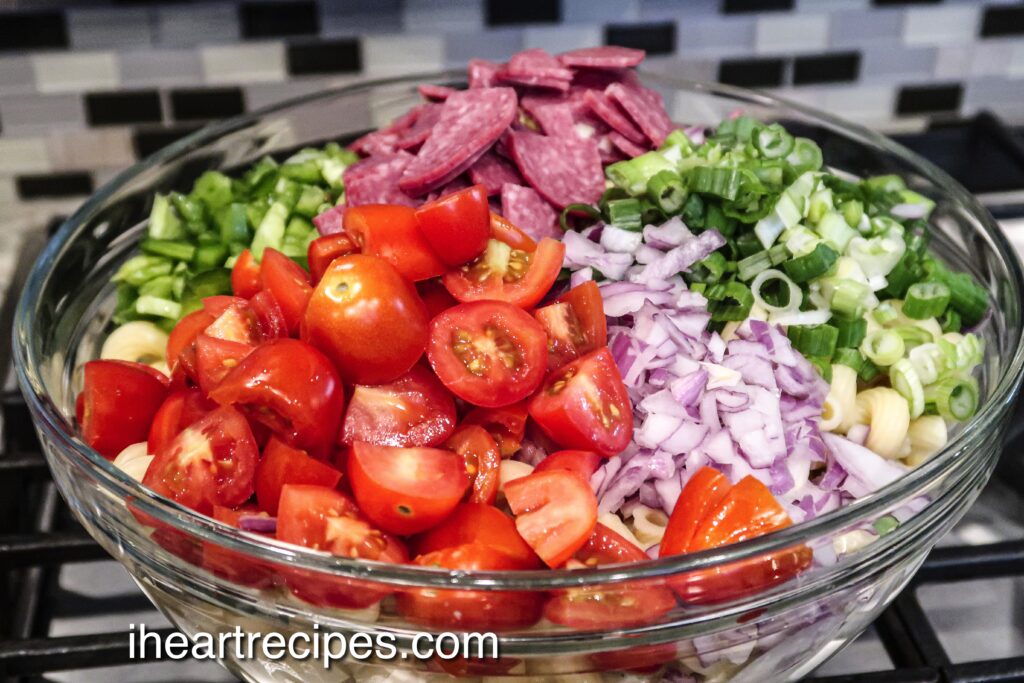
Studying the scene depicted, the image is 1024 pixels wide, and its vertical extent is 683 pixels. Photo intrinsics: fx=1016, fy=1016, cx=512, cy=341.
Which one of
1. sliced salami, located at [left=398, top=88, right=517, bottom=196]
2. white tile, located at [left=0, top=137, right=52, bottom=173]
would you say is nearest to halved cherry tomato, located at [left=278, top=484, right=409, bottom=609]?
sliced salami, located at [left=398, top=88, right=517, bottom=196]

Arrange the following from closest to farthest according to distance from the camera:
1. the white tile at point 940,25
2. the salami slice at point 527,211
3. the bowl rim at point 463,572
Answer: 1. the bowl rim at point 463,572
2. the salami slice at point 527,211
3. the white tile at point 940,25

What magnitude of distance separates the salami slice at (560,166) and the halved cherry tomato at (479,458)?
0.38 metres

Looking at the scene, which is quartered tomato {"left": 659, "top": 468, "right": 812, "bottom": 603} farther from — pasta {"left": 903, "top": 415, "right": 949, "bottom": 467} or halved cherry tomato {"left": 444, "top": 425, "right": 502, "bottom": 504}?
pasta {"left": 903, "top": 415, "right": 949, "bottom": 467}

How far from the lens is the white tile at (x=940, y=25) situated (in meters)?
1.88

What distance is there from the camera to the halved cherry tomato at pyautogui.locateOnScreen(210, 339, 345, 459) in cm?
90

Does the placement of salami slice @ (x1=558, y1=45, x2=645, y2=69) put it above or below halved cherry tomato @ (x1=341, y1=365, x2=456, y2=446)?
above

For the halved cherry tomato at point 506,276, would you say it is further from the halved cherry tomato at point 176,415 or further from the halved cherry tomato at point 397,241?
the halved cherry tomato at point 176,415

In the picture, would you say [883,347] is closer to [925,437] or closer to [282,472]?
[925,437]

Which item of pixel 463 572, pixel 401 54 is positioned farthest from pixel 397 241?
pixel 401 54

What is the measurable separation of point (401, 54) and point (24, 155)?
2.35 ft

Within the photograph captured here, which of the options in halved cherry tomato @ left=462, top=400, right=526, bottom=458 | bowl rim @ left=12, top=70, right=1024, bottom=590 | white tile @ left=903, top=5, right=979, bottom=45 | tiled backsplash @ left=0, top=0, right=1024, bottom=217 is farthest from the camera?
white tile @ left=903, top=5, right=979, bottom=45

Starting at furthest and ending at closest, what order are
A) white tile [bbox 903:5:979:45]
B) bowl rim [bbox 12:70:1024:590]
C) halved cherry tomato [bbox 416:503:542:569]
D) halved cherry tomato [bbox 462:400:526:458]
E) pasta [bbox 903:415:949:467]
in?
white tile [bbox 903:5:979:45] < pasta [bbox 903:415:949:467] < halved cherry tomato [bbox 462:400:526:458] < halved cherry tomato [bbox 416:503:542:569] < bowl rim [bbox 12:70:1024:590]

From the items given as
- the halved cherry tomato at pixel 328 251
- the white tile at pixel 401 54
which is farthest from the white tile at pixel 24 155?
the halved cherry tomato at pixel 328 251

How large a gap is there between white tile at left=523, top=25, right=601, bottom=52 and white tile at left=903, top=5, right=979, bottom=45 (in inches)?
23.4
